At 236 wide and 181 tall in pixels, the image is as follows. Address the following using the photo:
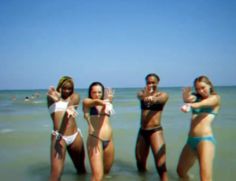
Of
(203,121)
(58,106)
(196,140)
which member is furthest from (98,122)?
(203,121)

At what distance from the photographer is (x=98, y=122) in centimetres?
599

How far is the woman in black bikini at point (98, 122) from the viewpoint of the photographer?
574cm

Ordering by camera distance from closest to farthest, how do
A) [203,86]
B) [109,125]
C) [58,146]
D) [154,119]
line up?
[203,86], [58,146], [109,125], [154,119]

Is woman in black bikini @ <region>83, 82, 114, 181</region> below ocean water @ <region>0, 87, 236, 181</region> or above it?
above

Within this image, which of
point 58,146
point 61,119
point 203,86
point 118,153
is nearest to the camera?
point 203,86

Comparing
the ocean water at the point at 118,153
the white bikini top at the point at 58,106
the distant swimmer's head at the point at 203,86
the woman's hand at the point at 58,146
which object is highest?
the distant swimmer's head at the point at 203,86

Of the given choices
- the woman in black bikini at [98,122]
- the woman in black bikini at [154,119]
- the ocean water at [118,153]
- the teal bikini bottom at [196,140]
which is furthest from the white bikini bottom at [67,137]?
the teal bikini bottom at [196,140]

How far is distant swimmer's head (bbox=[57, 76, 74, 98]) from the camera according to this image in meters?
6.06

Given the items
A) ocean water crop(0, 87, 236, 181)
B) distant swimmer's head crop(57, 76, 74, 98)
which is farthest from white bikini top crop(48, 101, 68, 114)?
ocean water crop(0, 87, 236, 181)

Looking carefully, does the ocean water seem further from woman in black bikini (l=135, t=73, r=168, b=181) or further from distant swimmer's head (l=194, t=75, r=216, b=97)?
distant swimmer's head (l=194, t=75, r=216, b=97)

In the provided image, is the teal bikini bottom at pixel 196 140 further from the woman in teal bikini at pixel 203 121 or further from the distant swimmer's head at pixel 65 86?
the distant swimmer's head at pixel 65 86

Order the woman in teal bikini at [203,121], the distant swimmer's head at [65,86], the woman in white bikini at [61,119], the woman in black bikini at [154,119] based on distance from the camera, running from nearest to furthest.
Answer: the woman in teal bikini at [203,121] < the woman in white bikini at [61,119] < the distant swimmer's head at [65,86] < the woman in black bikini at [154,119]

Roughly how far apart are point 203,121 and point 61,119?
2.76m

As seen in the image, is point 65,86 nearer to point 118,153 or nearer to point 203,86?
point 203,86
